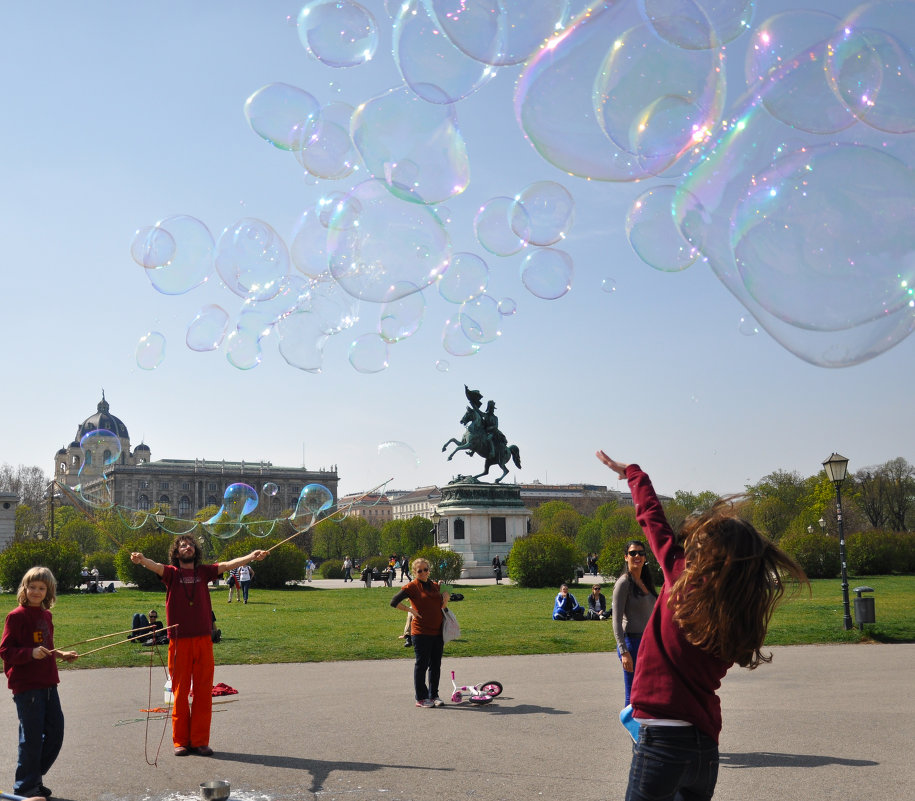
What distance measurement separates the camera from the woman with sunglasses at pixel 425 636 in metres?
9.60

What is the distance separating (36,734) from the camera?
20.0 feet

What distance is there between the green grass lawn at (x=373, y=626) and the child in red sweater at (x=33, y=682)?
6383mm

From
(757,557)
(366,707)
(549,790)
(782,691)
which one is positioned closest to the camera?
(757,557)

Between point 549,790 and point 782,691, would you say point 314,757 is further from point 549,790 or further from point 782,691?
point 782,691

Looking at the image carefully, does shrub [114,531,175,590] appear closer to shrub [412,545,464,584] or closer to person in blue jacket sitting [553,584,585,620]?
shrub [412,545,464,584]

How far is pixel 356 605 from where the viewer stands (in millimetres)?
26922

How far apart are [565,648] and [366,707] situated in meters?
6.46

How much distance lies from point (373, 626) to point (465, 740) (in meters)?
12.2

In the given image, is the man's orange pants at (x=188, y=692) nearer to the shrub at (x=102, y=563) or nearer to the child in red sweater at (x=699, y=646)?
the child in red sweater at (x=699, y=646)

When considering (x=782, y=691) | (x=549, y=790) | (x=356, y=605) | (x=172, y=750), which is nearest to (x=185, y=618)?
(x=172, y=750)

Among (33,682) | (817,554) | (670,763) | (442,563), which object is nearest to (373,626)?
(33,682)

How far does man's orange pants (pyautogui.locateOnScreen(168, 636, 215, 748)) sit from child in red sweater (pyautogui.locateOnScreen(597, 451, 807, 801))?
202 inches

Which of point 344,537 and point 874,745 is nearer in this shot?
point 874,745

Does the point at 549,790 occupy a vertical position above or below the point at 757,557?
below
